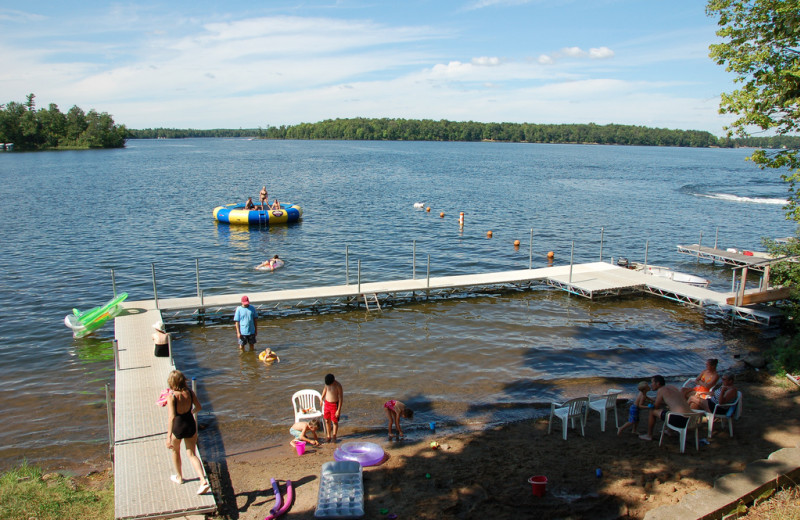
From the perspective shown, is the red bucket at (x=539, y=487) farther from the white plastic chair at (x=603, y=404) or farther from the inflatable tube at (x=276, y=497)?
the inflatable tube at (x=276, y=497)

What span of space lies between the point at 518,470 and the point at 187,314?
12595 mm

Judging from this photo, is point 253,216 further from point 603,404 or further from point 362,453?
point 603,404

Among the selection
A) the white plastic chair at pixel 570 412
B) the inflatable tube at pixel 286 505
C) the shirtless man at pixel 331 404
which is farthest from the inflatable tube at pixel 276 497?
the white plastic chair at pixel 570 412

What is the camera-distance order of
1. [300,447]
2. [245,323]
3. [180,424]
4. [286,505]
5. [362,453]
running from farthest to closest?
[245,323]
[300,447]
[362,453]
[286,505]
[180,424]

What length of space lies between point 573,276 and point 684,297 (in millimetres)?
3777

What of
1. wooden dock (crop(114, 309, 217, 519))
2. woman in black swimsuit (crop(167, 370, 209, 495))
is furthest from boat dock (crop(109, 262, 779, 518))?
woman in black swimsuit (crop(167, 370, 209, 495))

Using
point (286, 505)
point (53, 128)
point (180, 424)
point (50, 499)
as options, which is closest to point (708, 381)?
point (286, 505)

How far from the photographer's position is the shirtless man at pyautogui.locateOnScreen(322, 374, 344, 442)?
31.4 ft

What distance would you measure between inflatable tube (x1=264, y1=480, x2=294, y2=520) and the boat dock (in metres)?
0.77

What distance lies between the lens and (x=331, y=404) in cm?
965

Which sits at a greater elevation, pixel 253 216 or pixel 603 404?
pixel 253 216

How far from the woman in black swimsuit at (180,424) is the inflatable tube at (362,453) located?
7.16 ft

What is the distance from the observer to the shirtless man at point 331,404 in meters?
9.58

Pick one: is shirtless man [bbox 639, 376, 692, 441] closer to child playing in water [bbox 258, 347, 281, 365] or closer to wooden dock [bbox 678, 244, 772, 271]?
child playing in water [bbox 258, 347, 281, 365]
